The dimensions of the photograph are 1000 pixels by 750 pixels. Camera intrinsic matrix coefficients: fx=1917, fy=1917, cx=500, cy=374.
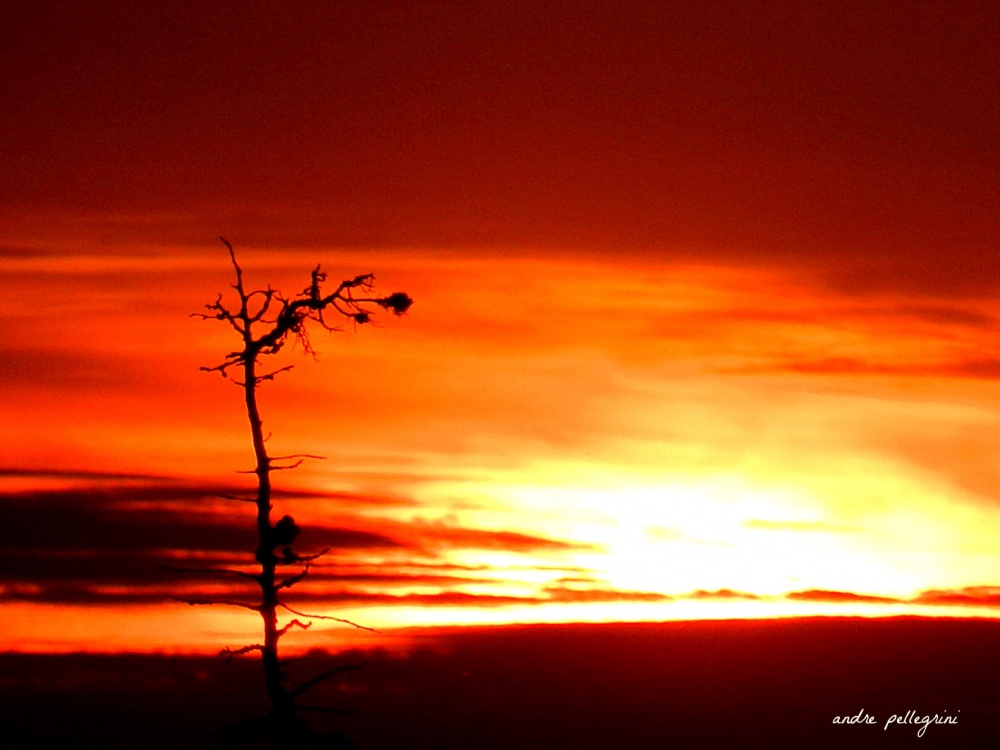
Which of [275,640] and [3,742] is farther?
[3,742]

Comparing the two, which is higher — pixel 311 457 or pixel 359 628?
pixel 311 457

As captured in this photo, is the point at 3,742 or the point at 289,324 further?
the point at 3,742

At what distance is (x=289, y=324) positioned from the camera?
2775cm

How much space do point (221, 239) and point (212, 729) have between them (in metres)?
6.84

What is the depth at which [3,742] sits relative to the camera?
296 feet

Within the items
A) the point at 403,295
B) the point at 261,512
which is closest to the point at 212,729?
the point at 261,512

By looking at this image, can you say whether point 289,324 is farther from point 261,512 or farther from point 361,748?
point 361,748

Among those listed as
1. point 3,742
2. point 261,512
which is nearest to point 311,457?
point 261,512

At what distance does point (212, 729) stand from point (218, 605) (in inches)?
76.0

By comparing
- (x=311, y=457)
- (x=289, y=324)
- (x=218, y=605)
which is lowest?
(x=218, y=605)

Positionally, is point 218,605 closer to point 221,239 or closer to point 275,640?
point 275,640

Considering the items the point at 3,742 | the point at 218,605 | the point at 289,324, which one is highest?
the point at 289,324

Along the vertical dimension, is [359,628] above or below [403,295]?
below

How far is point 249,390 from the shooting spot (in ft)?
91.4
